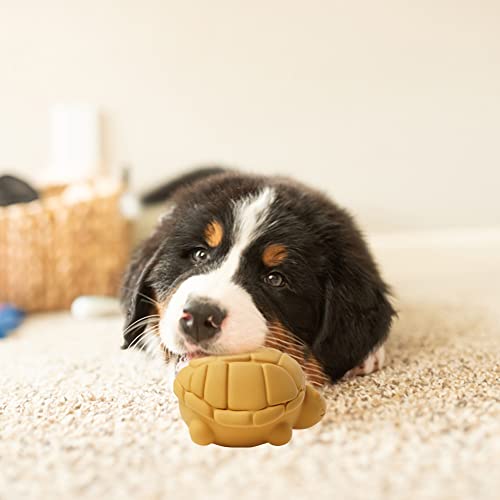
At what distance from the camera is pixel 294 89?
307 centimetres

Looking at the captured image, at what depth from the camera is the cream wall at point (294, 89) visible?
299 centimetres

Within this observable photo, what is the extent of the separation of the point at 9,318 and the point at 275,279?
118 cm

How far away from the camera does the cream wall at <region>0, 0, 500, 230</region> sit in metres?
2.99

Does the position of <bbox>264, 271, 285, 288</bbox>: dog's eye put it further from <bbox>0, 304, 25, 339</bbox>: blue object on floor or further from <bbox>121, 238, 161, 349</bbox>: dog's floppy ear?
<bbox>0, 304, 25, 339</bbox>: blue object on floor

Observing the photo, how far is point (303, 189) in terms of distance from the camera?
5.22 ft

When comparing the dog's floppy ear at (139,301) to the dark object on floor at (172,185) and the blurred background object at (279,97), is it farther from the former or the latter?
the blurred background object at (279,97)

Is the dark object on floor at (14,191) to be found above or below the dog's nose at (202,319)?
below

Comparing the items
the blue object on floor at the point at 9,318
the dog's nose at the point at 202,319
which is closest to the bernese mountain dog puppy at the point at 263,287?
the dog's nose at the point at 202,319

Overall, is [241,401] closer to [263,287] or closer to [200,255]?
[263,287]

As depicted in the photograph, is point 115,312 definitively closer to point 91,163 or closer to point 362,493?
point 91,163

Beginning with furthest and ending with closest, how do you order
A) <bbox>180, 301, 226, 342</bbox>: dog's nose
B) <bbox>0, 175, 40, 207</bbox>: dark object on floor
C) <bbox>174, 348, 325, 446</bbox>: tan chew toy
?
<bbox>0, 175, 40, 207</bbox>: dark object on floor, <bbox>180, 301, 226, 342</bbox>: dog's nose, <bbox>174, 348, 325, 446</bbox>: tan chew toy

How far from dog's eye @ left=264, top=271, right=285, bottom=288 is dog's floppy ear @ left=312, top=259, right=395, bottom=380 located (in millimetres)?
104

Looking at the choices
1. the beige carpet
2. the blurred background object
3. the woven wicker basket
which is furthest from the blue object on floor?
the blurred background object

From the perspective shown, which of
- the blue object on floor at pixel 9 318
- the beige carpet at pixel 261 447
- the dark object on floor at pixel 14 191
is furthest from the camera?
the dark object on floor at pixel 14 191
